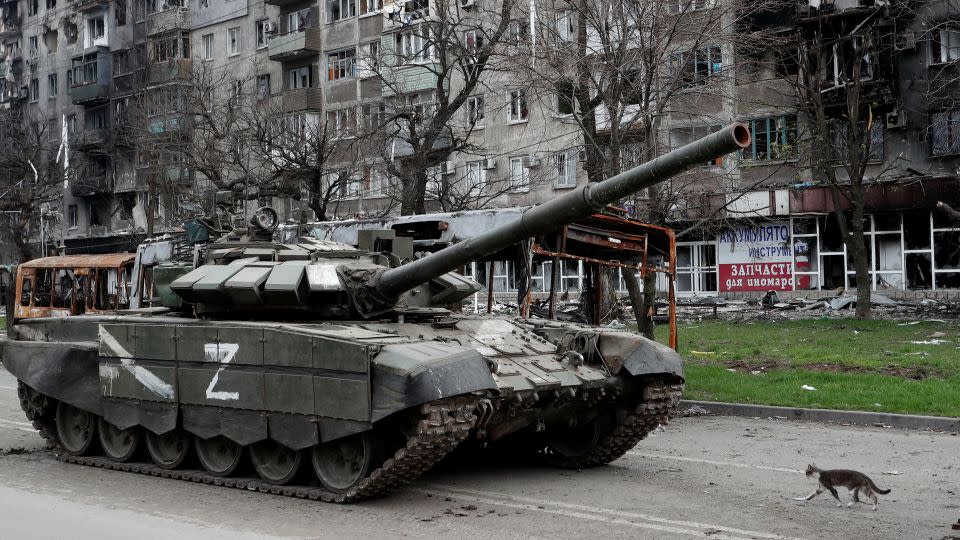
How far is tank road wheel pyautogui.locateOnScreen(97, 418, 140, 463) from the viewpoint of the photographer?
11508 millimetres

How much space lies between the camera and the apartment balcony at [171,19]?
165ft

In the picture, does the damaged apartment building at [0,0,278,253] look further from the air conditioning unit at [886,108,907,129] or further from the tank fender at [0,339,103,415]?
the tank fender at [0,339,103,415]

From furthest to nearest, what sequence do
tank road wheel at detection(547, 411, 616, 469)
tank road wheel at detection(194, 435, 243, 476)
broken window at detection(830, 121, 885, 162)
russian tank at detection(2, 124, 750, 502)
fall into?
broken window at detection(830, 121, 885, 162) → tank road wheel at detection(547, 411, 616, 469) → tank road wheel at detection(194, 435, 243, 476) → russian tank at detection(2, 124, 750, 502)

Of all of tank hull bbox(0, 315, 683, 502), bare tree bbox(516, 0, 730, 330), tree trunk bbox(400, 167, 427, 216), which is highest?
bare tree bbox(516, 0, 730, 330)

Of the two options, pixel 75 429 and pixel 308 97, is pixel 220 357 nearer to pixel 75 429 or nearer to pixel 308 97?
pixel 75 429

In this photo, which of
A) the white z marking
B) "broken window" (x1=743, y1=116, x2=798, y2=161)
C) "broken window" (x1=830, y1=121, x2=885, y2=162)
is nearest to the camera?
the white z marking

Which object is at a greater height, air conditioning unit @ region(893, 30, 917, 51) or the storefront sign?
air conditioning unit @ region(893, 30, 917, 51)

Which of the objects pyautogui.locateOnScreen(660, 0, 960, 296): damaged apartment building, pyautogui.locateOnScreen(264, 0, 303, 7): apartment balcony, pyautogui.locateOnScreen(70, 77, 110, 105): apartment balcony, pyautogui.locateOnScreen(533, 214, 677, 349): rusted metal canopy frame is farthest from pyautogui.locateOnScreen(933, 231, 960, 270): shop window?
pyautogui.locateOnScreen(70, 77, 110, 105): apartment balcony

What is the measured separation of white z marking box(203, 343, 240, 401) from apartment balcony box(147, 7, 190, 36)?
138 feet

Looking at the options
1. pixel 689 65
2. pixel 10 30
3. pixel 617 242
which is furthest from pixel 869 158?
pixel 10 30

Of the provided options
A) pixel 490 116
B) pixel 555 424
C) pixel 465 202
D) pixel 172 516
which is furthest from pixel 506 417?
pixel 490 116

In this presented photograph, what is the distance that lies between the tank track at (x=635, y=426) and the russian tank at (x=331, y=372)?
0.05 feet

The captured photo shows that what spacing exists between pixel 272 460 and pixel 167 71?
35697mm

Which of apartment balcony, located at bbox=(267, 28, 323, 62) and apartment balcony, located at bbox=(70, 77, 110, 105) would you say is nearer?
apartment balcony, located at bbox=(267, 28, 323, 62)
